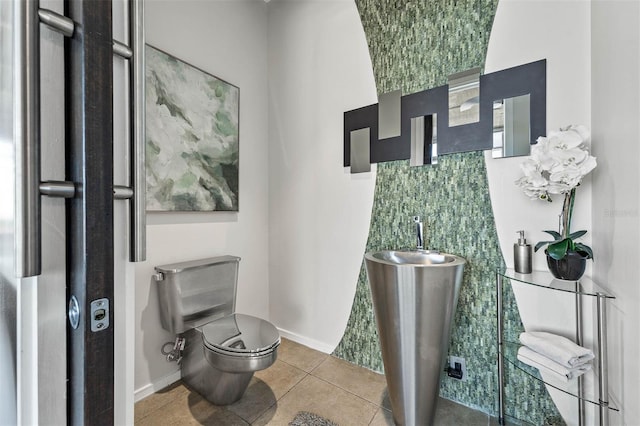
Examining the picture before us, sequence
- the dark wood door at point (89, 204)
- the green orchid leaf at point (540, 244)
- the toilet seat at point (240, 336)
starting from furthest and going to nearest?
the toilet seat at point (240, 336), the green orchid leaf at point (540, 244), the dark wood door at point (89, 204)

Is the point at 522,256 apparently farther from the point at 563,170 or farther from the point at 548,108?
the point at 548,108

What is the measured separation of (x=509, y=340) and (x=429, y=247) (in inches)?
24.0

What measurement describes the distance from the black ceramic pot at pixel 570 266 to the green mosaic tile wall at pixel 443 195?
31 centimetres

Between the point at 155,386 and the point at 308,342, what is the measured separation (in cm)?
106

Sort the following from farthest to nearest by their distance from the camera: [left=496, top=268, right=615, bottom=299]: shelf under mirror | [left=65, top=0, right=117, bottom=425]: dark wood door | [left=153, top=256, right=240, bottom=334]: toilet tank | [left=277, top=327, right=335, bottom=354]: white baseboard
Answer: [left=277, top=327, right=335, bottom=354]: white baseboard < [left=153, top=256, right=240, bottom=334]: toilet tank < [left=496, top=268, right=615, bottom=299]: shelf under mirror < [left=65, top=0, right=117, bottom=425]: dark wood door

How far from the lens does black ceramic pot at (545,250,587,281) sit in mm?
1146

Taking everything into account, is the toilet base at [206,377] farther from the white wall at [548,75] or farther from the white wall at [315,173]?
the white wall at [548,75]

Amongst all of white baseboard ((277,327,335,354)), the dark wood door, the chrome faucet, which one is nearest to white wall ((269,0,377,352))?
white baseboard ((277,327,335,354))

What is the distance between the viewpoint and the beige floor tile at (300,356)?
198cm

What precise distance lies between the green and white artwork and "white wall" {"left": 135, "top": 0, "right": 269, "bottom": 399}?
9 cm

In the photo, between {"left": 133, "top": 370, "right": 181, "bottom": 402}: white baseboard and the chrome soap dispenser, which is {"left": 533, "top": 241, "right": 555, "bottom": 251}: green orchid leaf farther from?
{"left": 133, "top": 370, "right": 181, "bottom": 402}: white baseboard

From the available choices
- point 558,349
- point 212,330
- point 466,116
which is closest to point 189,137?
point 212,330

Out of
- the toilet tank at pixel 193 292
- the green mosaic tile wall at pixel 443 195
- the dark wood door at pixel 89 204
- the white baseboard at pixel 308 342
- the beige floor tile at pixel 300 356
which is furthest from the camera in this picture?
the white baseboard at pixel 308 342

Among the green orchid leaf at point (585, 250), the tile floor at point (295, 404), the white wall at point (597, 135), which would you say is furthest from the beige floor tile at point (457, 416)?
the green orchid leaf at point (585, 250)
